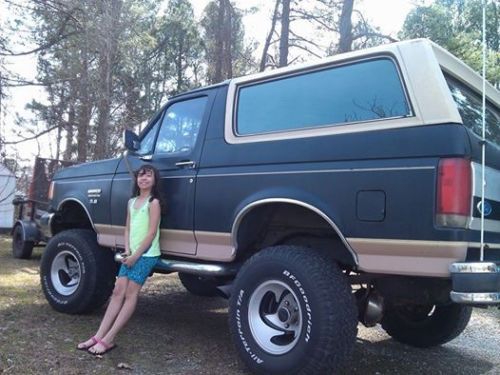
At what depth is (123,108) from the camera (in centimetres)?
2233

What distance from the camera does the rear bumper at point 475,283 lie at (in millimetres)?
3072

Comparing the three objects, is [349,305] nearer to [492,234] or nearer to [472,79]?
[492,234]

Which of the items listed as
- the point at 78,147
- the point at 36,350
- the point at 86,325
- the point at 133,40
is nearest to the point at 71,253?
the point at 86,325

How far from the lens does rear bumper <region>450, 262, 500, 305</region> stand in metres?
3.07

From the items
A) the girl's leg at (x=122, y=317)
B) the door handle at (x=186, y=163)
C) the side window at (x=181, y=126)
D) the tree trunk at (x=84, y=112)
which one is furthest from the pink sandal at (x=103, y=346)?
the tree trunk at (x=84, y=112)

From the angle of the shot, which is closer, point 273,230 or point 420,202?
point 420,202

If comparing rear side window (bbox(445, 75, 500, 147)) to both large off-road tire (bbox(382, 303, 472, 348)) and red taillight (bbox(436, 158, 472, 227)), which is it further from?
large off-road tire (bbox(382, 303, 472, 348))

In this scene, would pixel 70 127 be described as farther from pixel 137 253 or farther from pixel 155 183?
pixel 137 253

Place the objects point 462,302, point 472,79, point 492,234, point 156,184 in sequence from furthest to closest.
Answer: point 156,184 < point 472,79 < point 492,234 < point 462,302

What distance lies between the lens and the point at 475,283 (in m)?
3.08

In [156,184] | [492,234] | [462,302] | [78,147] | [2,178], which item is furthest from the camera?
[78,147]

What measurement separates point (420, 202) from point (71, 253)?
12.8 feet

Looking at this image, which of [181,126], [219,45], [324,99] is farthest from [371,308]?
[219,45]

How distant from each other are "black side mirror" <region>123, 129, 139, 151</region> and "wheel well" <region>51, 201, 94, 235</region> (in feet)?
4.25
